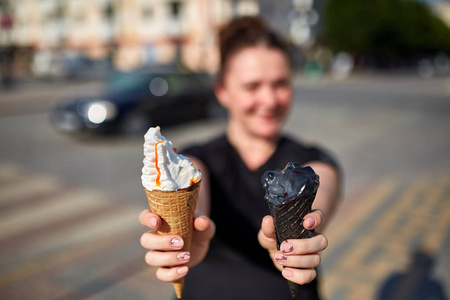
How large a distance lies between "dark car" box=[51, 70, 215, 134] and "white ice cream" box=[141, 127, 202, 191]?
8041mm

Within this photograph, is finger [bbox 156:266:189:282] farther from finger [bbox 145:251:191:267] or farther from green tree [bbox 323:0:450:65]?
green tree [bbox 323:0:450:65]

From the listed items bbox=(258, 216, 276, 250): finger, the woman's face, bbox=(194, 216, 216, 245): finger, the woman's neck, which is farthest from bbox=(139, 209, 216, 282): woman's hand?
the woman's face

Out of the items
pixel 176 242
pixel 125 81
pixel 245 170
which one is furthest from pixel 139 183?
pixel 176 242

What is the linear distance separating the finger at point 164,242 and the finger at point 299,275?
14.0 inches

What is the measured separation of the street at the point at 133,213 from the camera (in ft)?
11.6

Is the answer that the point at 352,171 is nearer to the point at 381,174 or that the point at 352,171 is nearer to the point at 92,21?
the point at 381,174

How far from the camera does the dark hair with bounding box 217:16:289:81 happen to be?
6.58 ft

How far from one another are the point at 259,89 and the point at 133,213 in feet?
11.7

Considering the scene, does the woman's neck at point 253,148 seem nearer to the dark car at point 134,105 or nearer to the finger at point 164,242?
the finger at point 164,242

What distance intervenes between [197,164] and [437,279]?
115 inches

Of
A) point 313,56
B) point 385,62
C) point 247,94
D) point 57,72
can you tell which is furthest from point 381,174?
point 385,62

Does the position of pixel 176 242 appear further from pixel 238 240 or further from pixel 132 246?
pixel 132 246

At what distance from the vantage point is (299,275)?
3.67ft

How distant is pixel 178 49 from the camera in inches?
1358
